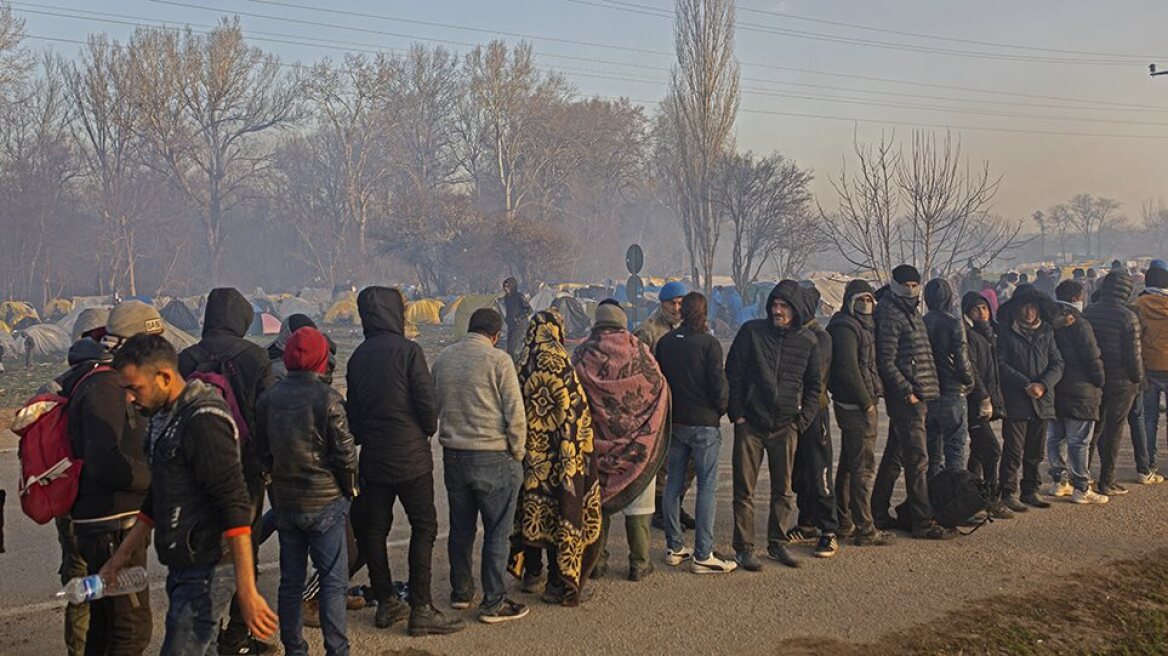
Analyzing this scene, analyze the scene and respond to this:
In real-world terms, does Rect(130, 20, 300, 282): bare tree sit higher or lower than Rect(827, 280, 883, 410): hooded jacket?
higher

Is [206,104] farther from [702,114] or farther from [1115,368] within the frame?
[1115,368]

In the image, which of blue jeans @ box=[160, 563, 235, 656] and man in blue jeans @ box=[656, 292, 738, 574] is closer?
blue jeans @ box=[160, 563, 235, 656]

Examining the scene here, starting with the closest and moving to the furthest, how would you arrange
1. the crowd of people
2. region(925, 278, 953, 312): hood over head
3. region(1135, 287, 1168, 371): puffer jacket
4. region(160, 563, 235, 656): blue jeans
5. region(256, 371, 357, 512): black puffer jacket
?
region(160, 563, 235, 656): blue jeans < the crowd of people < region(256, 371, 357, 512): black puffer jacket < region(925, 278, 953, 312): hood over head < region(1135, 287, 1168, 371): puffer jacket

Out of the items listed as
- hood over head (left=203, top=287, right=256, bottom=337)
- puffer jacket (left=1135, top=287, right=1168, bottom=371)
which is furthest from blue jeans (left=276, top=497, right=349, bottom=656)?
puffer jacket (left=1135, top=287, right=1168, bottom=371)

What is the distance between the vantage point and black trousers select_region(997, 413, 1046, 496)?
7809mm

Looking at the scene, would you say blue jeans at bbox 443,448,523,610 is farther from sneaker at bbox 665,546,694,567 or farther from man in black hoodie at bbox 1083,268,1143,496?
man in black hoodie at bbox 1083,268,1143,496

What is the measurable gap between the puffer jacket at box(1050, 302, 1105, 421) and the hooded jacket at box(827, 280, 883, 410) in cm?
230

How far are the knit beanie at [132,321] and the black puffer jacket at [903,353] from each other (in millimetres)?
4956

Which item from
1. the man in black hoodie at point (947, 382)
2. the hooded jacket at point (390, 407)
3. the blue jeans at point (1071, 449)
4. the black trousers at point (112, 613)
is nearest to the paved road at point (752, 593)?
the blue jeans at point (1071, 449)

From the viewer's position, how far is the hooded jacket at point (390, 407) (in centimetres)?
509

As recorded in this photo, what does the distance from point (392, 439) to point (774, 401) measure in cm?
261

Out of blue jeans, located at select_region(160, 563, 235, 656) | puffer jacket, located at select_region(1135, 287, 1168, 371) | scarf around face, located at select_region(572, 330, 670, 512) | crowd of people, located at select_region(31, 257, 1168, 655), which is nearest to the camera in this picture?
blue jeans, located at select_region(160, 563, 235, 656)

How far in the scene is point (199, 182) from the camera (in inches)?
2539

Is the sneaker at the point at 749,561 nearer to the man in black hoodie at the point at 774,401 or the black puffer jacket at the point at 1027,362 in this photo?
the man in black hoodie at the point at 774,401
